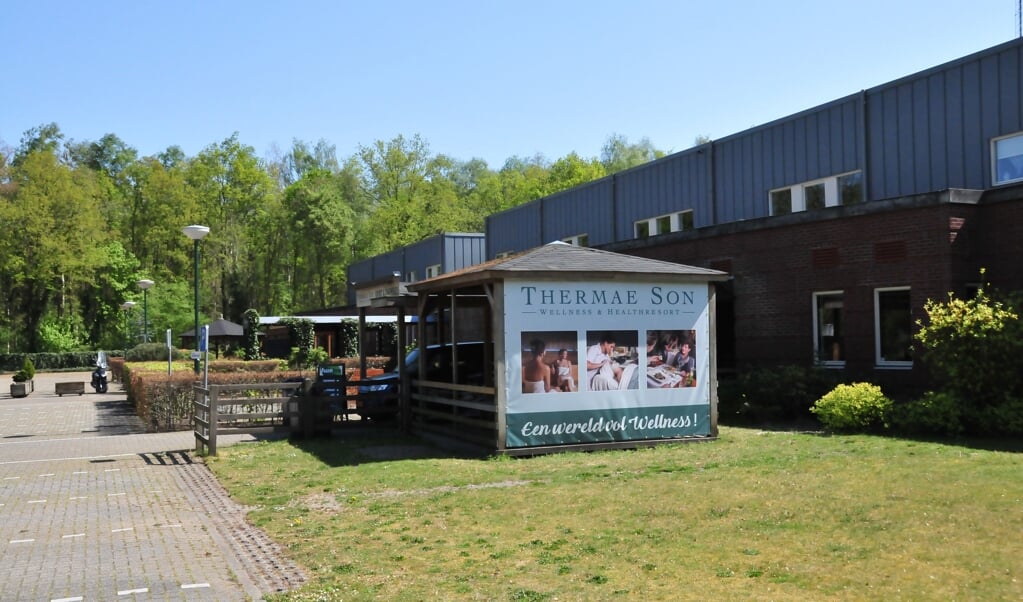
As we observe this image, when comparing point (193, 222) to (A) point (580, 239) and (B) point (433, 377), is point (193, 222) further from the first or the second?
(B) point (433, 377)

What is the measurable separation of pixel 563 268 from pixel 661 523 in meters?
6.25

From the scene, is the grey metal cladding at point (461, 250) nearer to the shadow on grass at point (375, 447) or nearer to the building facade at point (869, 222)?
the building facade at point (869, 222)

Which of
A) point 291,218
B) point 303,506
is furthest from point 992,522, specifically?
point 291,218

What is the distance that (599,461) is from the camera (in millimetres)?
13281

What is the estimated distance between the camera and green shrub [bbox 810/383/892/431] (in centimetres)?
1548

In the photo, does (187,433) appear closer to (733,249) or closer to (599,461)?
(599,461)

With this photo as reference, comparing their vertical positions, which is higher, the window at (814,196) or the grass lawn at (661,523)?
the window at (814,196)

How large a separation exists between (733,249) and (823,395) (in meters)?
4.43

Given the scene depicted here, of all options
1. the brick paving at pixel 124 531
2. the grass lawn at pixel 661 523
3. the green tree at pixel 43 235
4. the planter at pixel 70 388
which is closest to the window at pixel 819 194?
the grass lawn at pixel 661 523

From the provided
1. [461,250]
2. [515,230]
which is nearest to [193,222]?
[461,250]

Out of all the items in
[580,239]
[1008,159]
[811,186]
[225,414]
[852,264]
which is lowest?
[225,414]

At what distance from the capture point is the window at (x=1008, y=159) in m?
17.5

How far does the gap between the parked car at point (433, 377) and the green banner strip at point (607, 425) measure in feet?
12.5

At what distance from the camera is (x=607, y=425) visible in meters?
14.6
